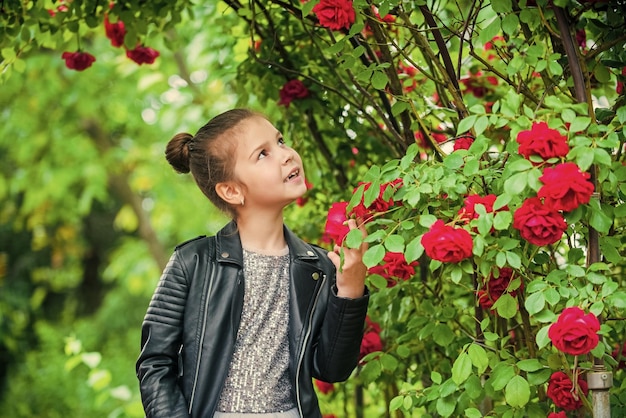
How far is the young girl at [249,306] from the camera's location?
2078 millimetres

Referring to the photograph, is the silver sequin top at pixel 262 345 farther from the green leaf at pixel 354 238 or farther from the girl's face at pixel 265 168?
the green leaf at pixel 354 238

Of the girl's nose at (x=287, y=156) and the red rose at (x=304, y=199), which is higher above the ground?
the girl's nose at (x=287, y=156)

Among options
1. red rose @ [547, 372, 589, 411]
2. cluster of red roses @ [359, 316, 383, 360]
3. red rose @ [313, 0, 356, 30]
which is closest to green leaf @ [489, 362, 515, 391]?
red rose @ [547, 372, 589, 411]

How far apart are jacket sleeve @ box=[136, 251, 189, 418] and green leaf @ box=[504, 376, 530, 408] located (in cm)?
77

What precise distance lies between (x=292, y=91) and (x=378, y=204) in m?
1.13

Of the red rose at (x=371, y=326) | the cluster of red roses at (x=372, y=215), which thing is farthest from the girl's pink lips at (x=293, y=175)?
the red rose at (x=371, y=326)

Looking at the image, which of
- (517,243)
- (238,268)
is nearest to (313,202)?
(238,268)

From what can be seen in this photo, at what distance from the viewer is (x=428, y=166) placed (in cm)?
186

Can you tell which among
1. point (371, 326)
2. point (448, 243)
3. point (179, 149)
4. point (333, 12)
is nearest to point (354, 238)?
point (448, 243)

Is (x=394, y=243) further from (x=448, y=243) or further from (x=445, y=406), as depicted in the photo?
(x=445, y=406)

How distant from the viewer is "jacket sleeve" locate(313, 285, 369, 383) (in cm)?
212

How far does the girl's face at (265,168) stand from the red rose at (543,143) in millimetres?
728

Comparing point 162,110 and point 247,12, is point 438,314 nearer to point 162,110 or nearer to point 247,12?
point 247,12

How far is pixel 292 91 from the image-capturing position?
291 cm
